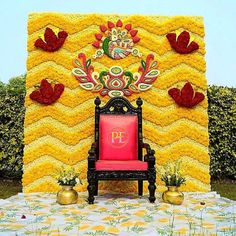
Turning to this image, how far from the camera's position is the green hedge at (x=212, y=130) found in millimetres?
6668

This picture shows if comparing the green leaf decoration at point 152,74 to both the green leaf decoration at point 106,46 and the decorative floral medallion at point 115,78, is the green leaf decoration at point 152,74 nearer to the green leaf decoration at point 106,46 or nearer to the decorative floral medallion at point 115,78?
the decorative floral medallion at point 115,78

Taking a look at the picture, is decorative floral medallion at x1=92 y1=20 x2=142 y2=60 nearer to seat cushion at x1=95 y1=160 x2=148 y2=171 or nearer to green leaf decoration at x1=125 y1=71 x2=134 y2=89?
green leaf decoration at x1=125 y1=71 x2=134 y2=89

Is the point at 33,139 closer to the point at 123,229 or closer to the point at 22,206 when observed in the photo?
the point at 22,206

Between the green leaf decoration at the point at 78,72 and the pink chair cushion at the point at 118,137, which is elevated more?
the green leaf decoration at the point at 78,72

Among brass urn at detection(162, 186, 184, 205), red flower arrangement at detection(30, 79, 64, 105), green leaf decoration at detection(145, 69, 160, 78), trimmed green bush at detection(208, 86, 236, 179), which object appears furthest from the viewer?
trimmed green bush at detection(208, 86, 236, 179)

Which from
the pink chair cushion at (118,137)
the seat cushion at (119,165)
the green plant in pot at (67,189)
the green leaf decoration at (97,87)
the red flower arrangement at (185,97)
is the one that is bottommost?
the green plant in pot at (67,189)

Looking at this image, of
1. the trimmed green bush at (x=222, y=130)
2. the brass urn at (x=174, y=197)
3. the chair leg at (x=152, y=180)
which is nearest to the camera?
the brass urn at (x=174, y=197)

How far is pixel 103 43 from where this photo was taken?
5773 mm

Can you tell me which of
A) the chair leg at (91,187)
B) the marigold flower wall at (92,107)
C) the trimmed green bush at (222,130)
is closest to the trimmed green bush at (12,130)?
the marigold flower wall at (92,107)

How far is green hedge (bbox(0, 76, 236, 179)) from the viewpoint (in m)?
6.67

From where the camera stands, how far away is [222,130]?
22.4 feet

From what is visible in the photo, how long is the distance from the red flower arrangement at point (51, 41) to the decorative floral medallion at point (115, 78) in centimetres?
33

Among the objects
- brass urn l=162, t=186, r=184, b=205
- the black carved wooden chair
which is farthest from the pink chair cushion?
brass urn l=162, t=186, r=184, b=205

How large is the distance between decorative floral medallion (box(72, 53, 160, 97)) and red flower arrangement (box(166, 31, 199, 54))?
1.24 ft
